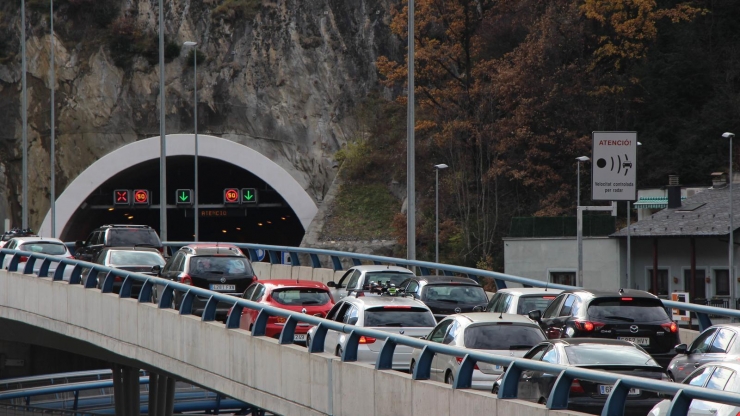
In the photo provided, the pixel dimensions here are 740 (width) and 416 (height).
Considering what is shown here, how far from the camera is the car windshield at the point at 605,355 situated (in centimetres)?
1262

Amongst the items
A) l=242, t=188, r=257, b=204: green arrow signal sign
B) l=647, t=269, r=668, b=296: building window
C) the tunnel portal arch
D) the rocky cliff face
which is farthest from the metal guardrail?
the rocky cliff face

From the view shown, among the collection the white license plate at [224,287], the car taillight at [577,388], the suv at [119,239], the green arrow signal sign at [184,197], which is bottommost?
the car taillight at [577,388]

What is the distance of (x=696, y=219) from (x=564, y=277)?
683 cm

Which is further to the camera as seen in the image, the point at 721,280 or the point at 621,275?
the point at 621,275

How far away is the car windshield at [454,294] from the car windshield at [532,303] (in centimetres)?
189

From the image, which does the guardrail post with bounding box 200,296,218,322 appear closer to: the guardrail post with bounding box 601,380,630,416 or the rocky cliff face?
the guardrail post with bounding box 601,380,630,416

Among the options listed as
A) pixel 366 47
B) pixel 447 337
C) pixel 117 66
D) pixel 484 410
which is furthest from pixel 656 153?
pixel 484 410

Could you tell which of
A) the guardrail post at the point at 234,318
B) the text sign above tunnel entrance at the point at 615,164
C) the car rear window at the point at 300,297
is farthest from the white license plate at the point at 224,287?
the text sign above tunnel entrance at the point at 615,164

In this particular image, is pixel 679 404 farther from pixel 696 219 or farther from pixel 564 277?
pixel 564 277

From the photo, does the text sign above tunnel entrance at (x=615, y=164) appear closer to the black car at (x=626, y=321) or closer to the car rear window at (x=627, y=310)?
the black car at (x=626, y=321)

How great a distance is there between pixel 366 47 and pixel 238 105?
30.1ft

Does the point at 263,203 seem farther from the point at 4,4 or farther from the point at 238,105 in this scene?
the point at 4,4

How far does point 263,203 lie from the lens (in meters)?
72.2

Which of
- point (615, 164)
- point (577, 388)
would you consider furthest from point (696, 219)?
point (577, 388)
